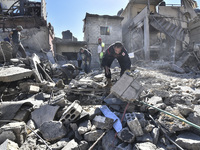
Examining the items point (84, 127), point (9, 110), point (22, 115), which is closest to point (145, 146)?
point (84, 127)

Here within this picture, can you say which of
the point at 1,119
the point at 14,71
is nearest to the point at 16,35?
the point at 14,71

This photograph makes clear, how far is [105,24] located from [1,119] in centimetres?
1346

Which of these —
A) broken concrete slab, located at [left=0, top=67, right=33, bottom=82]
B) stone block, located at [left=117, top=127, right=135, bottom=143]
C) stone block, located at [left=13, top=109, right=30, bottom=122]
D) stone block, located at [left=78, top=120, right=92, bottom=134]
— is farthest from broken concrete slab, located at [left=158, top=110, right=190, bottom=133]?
broken concrete slab, located at [left=0, top=67, right=33, bottom=82]

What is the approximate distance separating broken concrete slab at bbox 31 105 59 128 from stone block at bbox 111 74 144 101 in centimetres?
145

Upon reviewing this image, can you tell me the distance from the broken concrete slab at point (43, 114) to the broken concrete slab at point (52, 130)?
0.24 m

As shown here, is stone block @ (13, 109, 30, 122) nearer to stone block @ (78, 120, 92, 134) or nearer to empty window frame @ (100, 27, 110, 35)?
stone block @ (78, 120, 92, 134)

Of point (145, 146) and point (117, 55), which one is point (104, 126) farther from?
point (117, 55)

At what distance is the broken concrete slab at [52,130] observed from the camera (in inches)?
86.1

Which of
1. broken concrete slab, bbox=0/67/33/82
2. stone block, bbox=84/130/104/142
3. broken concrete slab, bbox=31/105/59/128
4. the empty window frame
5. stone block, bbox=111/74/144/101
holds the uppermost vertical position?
the empty window frame

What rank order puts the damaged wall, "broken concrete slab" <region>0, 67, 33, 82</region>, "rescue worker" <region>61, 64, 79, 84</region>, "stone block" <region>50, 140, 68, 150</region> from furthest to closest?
the damaged wall, "rescue worker" <region>61, 64, 79, 84</region>, "broken concrete slab" <region>0, 67, 33, 82</region>, "stone block" <region>50, 140, 68, 150</region>

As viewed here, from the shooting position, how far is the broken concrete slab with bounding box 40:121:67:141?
2.19 meters

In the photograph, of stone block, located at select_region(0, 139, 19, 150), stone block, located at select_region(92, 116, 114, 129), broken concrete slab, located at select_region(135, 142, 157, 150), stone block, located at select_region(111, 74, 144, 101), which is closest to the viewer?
stone block, located at select_region(0, 139, 19, 150)

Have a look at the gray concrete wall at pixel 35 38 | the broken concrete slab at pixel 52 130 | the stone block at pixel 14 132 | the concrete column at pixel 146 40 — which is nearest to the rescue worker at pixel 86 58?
the broken concrete slab at pixel 52 130

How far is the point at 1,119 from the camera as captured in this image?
2.44 m
